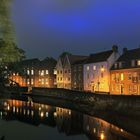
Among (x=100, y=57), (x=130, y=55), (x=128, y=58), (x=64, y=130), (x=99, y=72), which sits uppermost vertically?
(x=100, y=57)

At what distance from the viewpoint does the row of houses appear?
7344 centimetres

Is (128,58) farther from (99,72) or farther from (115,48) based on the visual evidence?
(99,72)

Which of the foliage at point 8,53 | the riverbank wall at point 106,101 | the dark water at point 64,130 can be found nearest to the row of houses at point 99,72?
the riverbank wall at point 106,101

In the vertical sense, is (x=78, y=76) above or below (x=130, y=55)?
below

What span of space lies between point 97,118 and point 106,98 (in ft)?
16.0

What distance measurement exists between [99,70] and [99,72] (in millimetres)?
571

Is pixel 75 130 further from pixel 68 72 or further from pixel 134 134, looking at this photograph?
pixel 68 72

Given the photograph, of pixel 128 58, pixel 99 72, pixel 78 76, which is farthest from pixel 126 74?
pixel 78 76

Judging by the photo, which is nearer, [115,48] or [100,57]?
[115,48]

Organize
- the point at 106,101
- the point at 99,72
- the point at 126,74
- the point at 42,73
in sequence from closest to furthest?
the point at 106,101 < the point at 126,74 < the point at 99,72 < the point at 42,73

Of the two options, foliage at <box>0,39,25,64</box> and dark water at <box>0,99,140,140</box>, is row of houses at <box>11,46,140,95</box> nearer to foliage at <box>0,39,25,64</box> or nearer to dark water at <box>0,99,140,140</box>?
dark water at <box>0,99,140,140</box>

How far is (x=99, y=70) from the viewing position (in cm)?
8612

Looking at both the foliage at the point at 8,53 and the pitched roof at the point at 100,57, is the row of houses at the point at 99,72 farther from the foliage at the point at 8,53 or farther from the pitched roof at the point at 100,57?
the foliage at the point at 8,53

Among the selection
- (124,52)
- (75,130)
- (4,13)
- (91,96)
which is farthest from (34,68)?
(4,13)
